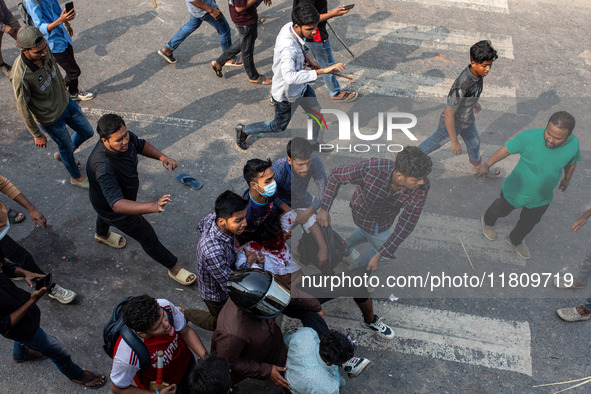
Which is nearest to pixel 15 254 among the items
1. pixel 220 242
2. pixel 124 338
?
pixel 124 338

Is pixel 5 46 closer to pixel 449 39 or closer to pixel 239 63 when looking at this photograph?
pixel 239 63

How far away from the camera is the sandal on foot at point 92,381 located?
383cm

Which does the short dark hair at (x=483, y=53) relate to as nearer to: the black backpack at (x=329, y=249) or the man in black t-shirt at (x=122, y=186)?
the black backpack at (x=329, y=249)

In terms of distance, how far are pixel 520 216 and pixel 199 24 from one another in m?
5.29

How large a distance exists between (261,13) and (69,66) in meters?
3.65

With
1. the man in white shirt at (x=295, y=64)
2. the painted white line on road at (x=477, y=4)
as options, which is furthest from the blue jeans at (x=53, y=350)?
the painted white line on road at (x=477, y=4)

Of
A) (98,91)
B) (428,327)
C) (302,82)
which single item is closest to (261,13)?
(98,91)

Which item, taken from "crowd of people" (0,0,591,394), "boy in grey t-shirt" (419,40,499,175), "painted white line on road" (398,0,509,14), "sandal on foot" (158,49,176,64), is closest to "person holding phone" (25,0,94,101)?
"crowd of people" (0,0,591,394)

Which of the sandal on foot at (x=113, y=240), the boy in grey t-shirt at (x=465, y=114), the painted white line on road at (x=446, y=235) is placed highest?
the boy in grey t-shirt at (x=465, y=114)

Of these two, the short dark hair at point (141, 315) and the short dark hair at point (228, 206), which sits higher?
the short dark hair at point (228, 206)

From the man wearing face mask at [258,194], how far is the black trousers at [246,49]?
3.37 m

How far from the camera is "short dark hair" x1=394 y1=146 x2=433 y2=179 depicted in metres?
3.13

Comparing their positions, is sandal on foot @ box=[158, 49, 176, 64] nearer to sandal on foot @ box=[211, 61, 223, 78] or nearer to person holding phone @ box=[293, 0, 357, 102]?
sandal on foot @ box=[211, 61, 223, 78]

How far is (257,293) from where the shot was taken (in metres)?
2.88
